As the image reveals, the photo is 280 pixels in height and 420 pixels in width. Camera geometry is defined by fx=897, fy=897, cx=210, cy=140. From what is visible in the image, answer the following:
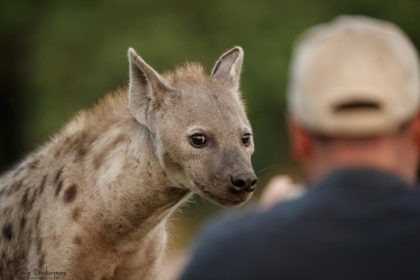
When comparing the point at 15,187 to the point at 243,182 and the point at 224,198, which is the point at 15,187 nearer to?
the point at 224,198

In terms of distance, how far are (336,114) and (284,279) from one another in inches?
16.0

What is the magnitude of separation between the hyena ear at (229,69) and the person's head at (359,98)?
1.91 metres

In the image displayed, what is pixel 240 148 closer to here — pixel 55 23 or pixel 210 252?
pixel 210 252

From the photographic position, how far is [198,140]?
3.76 metres

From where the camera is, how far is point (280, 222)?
2.09m

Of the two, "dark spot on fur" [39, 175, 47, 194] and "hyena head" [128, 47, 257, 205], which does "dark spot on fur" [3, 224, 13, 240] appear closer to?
"dark spot on fur" [39, 175, 47, 194]

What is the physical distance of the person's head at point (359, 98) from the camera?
2102 millimetres

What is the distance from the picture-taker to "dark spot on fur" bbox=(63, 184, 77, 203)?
3969 mm

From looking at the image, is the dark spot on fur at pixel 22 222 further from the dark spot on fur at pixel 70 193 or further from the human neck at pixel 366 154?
the human neck at pixel 366 154

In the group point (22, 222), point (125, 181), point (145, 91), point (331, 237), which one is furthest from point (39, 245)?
point (331, 237)

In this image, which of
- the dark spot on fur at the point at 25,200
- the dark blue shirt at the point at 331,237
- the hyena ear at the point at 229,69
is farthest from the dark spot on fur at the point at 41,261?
the dark blue shirt at the point at 331,237

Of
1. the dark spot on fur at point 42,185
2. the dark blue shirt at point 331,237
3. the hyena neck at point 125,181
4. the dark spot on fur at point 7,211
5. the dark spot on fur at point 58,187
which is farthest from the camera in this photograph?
the dark spot on fur at point 7,211

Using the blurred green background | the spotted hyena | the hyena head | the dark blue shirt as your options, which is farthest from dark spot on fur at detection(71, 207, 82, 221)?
the blurred green background

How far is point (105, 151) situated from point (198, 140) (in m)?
0.48
